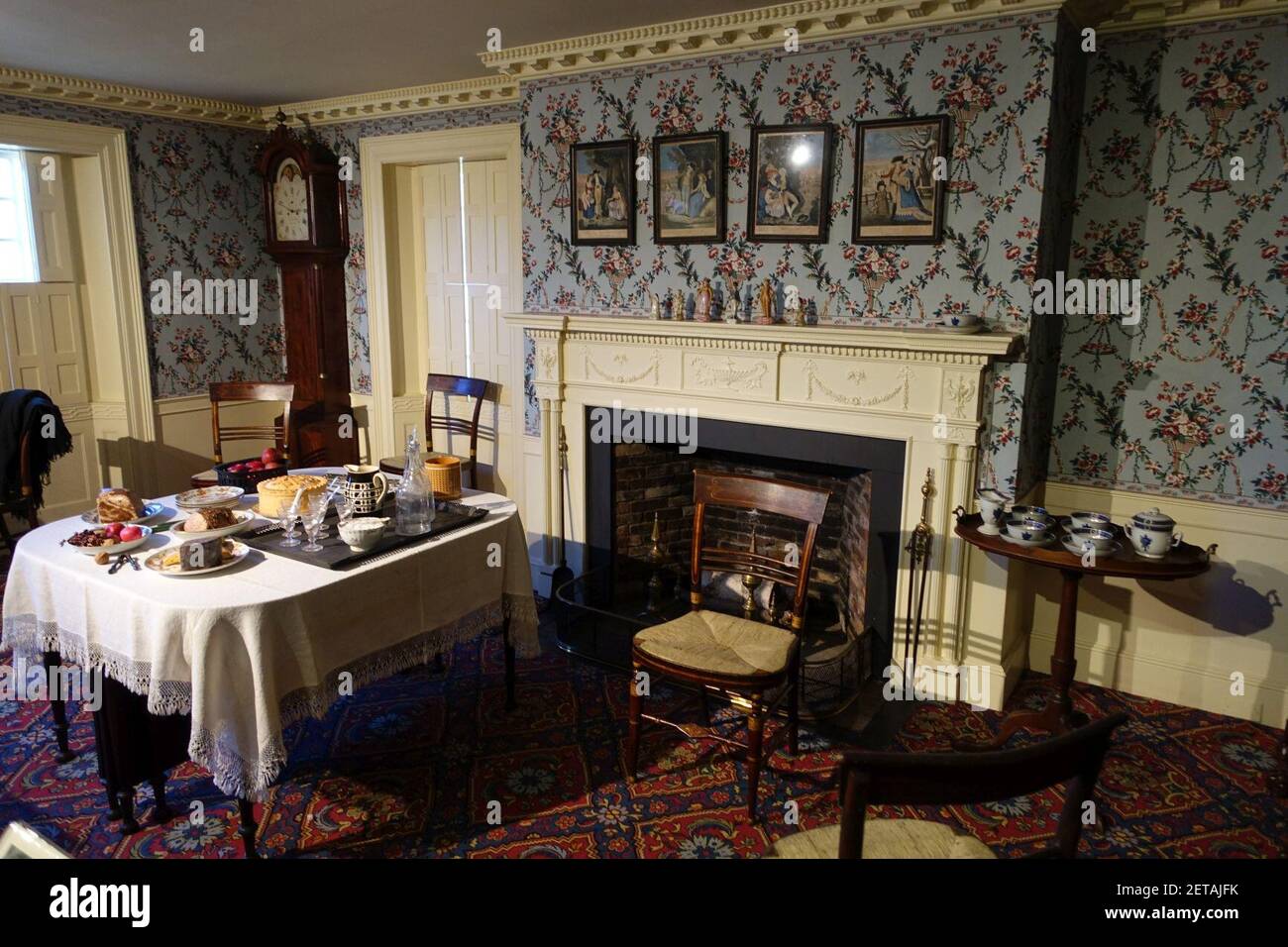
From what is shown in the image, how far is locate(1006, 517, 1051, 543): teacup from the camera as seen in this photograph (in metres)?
2.96

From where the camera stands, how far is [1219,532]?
11.0ft

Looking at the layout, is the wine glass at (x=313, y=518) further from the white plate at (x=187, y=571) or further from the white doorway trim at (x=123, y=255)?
the white doorway trim at (x=123, y=255)

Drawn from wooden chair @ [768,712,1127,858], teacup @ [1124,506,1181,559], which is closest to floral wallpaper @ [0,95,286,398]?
teacup @ [1124,506,1181,559]

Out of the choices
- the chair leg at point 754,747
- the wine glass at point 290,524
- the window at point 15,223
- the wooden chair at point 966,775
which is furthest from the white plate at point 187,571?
the window at point 15,223

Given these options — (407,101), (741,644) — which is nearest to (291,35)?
(407,101)

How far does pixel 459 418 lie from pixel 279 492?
97.5 inches

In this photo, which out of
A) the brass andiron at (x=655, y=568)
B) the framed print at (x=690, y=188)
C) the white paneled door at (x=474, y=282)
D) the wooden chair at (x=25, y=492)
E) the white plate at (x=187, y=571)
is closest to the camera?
the white plate at (x=187, y=571)

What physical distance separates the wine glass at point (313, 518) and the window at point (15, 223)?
3.46 meters

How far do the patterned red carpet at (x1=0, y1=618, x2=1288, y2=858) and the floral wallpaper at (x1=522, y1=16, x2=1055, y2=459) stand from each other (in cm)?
118

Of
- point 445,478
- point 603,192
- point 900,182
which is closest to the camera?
point 445,478

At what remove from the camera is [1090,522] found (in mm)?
2980

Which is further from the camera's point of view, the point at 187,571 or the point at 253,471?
the point at 253,471

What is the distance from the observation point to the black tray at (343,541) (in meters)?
2.59

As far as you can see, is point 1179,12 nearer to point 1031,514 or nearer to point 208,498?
point 1031,514
